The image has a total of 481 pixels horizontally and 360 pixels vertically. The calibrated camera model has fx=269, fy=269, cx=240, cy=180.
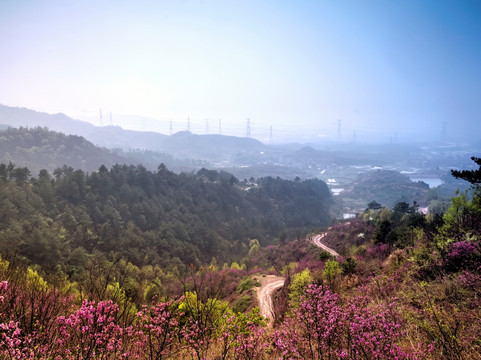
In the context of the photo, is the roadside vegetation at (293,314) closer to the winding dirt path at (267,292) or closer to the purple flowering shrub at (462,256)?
the purple flowering shrub at (462,256)

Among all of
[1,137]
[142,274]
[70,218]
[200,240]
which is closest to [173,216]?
[200,240]

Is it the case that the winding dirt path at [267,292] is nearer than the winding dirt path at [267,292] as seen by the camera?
Yes

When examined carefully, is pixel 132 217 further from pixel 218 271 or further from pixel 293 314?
pixel 293 314

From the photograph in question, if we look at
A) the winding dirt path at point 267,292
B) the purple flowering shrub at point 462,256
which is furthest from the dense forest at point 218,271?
the winding dirt path at point 267,292

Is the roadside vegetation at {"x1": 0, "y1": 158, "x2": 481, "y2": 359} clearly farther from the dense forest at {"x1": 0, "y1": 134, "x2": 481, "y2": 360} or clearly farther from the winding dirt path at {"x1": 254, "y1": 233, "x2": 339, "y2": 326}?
the winding dirt path at {"x1": 254, "y1": 233, "x2": 339, "y2": 326}

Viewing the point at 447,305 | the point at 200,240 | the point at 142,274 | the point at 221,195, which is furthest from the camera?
the point at 221,195

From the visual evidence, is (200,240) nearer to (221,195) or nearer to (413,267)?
(221,195)

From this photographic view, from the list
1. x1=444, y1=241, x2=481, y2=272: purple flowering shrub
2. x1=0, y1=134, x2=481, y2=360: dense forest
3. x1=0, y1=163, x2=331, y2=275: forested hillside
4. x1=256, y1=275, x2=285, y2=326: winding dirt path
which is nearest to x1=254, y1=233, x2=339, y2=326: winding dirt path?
x1=256, y1=275, x2=285, y2=326: winding dirt path

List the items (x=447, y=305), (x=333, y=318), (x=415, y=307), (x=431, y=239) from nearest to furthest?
(x=333, y=318) < (x=447, y=305) < (x=415, y=307) < (x=431, y=239)
